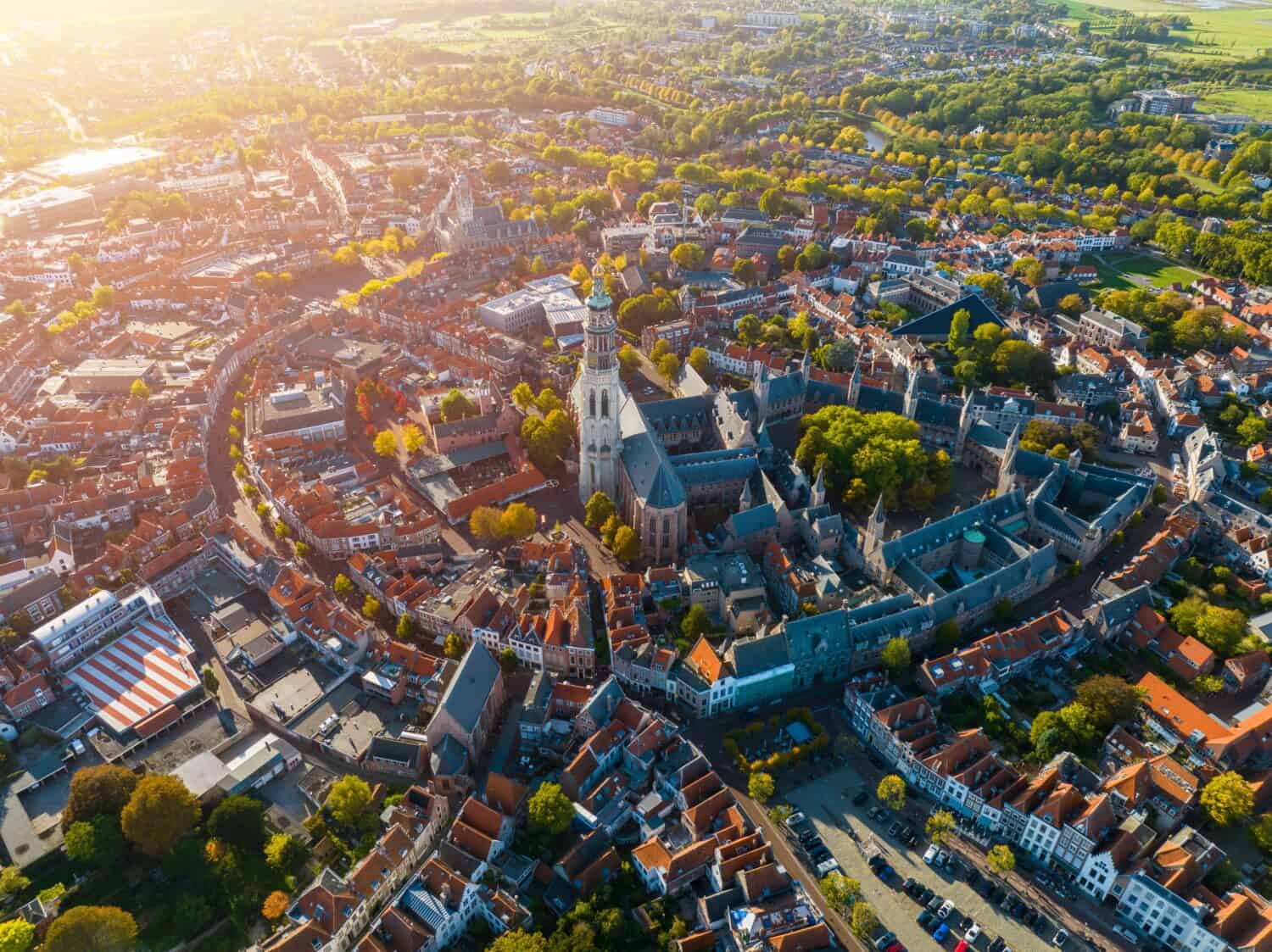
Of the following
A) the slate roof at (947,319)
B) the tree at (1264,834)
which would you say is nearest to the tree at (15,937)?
the tree at (1264,834)

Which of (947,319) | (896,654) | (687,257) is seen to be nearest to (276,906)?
(896,654)

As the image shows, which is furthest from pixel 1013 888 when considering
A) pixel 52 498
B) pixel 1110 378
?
pixel 52 498

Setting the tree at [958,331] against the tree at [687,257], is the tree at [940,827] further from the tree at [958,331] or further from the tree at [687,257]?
the tree at [687,257]

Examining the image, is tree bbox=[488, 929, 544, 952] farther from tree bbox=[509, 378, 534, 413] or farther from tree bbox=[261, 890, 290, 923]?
tree bbox=[509, 378, 534, 413]

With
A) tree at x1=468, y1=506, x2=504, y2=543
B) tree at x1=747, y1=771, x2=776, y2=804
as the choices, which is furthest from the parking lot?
tree at x1=468, y1=506, x2=504, y2=543

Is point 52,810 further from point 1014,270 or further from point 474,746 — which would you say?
point 1014,270
